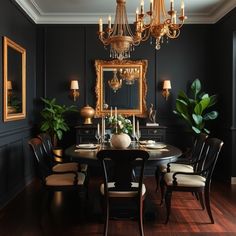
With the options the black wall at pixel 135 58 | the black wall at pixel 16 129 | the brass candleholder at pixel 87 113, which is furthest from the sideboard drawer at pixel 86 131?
the black wall at pixel 16 129

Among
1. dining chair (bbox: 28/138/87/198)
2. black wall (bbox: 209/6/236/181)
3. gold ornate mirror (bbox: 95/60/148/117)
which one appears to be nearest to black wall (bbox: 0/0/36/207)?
dining chair (bbox: 28/138/87/198)

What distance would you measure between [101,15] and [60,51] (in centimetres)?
100

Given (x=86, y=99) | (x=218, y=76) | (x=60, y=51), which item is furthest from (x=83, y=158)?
(x=218, y=76)

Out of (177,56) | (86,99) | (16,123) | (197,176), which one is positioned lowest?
(197,176)

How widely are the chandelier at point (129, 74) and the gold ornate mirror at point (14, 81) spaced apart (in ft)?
5.84

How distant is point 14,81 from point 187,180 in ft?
8.95

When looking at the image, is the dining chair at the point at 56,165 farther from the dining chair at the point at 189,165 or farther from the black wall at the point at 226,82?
the black wall at the point at 226,82

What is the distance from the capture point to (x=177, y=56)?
571 centimetres

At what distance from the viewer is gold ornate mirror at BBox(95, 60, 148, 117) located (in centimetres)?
565

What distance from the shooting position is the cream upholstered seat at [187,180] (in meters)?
3.31

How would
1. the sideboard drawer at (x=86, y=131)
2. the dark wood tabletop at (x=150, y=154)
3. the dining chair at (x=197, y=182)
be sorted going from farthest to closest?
the sideboard drawer at (x=86, y=131) < the dining chair at (x=197, y=182) < the dark wood tabletop at (x=150, y=154)

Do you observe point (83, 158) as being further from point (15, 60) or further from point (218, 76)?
point (218, 76)

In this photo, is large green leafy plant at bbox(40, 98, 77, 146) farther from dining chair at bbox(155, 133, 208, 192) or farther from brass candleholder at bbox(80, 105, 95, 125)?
dining chair at bbox(155, 133, 208, 192)

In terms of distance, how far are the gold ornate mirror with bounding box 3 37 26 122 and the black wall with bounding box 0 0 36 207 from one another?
0.09 meters
